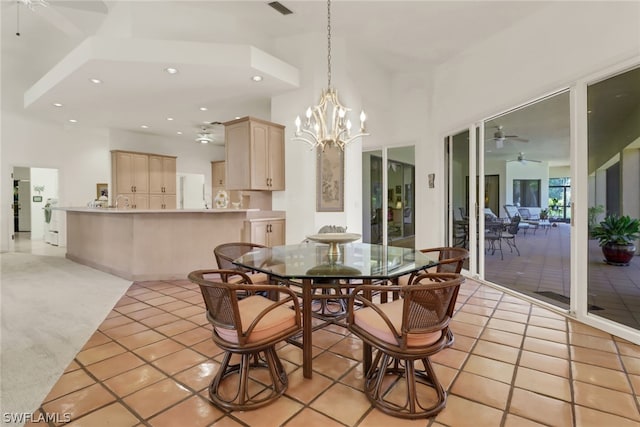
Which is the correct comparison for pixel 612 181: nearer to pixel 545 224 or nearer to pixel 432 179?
pixel 545 224

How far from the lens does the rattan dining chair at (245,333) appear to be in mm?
1610

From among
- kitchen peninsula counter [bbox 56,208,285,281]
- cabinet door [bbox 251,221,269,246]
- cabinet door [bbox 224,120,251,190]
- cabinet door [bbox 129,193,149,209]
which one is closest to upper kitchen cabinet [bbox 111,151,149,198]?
cabinet door [bbox 129,193,149,209]

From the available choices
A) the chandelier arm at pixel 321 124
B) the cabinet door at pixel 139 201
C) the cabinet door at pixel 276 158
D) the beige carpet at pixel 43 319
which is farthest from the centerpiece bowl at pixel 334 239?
the cabinet door at pixel 139 201

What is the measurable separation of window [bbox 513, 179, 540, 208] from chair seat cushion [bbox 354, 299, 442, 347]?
11.8 ft

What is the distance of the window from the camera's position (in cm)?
436

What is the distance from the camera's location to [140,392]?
6.06 feet

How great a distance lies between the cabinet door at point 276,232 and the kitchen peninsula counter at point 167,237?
0.14m

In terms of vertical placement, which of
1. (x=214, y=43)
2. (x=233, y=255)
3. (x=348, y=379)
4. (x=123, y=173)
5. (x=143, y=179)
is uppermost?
(x=214, y=43)

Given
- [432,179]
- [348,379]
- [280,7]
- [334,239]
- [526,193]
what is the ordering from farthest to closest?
[432,179], [526,193], [280,7], [334,239], [348,379]

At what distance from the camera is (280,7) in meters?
3.97

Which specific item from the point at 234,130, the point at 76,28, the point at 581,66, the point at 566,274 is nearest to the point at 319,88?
the point at 234,130

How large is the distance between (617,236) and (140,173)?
8583 millimetres

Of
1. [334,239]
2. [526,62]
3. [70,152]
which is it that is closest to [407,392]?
[334,239]

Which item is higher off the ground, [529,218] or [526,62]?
[526,62]
